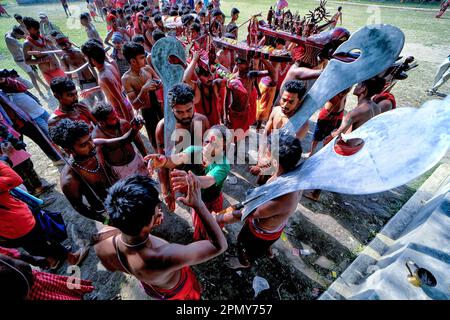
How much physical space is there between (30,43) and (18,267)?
6710 mm

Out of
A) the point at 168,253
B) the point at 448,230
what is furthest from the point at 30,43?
the point at 448,230

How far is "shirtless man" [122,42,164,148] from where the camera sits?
4.02 m

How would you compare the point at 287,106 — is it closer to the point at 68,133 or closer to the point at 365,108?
the point at 365,108

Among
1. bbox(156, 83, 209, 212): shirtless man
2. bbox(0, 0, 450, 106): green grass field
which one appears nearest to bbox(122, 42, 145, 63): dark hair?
bbox(156, 83, 209, 212): shirtless man

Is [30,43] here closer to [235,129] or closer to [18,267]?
[235,129]

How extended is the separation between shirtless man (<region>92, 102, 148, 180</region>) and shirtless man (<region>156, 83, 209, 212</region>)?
40 centimetres

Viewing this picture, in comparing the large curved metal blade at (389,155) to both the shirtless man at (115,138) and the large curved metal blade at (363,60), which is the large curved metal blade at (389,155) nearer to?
the large curved metal blade at (363,60)

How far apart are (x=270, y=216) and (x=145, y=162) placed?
83.4 inches

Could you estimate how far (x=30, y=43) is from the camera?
5.83 m

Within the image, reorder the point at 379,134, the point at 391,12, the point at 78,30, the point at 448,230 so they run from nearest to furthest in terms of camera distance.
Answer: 1. the point at 379,134
2. the point at 448,230
3. the point at 78,30
4. the point at 391,12

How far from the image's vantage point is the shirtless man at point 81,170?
7.83 ft

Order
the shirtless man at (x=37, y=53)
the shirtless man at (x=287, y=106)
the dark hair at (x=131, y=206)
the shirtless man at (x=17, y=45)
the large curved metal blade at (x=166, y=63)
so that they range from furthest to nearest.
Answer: the shirtless man at (x=17, y=45), the shirtless man at (x=37, y=53), the large curved metal blade at (x=166, y=63), the shirtless man at (x=287, y=106), the dark hair at (x=131, y=206)

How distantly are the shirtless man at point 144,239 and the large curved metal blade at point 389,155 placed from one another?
759mm

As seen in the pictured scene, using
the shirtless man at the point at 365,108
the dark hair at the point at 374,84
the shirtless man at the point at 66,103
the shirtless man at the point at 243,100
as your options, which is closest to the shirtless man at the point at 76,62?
the shirtless man at the point at 66,103
